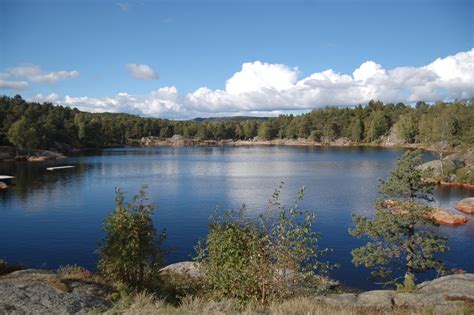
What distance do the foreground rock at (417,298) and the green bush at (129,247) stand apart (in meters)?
8.06

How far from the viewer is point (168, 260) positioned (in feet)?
102

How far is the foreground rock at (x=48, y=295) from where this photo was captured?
10.7m

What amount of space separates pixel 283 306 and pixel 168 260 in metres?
22.5

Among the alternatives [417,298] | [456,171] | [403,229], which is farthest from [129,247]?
[456,171]

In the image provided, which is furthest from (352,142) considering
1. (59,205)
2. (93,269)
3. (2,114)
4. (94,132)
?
(93,269)

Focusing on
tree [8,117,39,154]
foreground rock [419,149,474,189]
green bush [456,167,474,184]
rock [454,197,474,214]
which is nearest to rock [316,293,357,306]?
rock [454,197,474,214]

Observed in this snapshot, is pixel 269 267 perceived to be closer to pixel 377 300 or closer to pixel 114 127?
pixel 377 300

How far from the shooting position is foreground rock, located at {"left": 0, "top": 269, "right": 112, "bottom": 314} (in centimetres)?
1070

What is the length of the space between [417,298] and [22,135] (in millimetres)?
113158

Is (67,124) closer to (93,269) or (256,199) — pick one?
(256,199)

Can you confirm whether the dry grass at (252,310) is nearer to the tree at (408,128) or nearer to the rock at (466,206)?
the rock at (466,206)

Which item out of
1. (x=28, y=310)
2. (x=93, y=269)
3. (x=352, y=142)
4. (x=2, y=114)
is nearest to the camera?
(x=28, y=310)

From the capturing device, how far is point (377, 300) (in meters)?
12.4

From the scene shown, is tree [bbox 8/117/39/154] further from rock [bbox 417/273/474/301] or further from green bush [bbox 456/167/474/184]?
rock [bbox 417/273/474/301]
